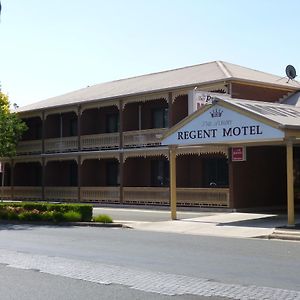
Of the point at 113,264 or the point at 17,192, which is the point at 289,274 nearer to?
the point at 113,264

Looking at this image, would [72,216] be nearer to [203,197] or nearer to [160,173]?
[203,197]

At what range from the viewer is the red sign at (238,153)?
25130mm

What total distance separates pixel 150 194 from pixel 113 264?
19.0m

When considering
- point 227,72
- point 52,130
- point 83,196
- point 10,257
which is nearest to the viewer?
point 10,257

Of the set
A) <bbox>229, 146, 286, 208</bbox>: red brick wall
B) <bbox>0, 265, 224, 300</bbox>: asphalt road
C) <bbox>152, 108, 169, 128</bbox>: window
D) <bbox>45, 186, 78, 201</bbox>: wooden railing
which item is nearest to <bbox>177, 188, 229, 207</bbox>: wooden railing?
<bbox>229, 146, 286, 208</bbox>: red brick wall

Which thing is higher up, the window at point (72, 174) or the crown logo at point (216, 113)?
the crown logo at point (216, 113)

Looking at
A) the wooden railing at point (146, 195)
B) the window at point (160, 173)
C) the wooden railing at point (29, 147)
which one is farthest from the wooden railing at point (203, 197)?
the wooden railing at point (29, 147)

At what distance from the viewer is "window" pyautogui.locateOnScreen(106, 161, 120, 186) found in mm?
35938

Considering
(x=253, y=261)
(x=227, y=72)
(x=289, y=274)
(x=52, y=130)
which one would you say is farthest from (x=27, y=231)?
(x=52, y=130)

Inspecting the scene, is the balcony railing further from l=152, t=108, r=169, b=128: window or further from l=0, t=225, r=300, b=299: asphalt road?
l=0, t=225, r=300, b=299: asphalt road

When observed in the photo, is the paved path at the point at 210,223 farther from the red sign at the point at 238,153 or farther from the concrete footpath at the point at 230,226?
the red sign at the point at 238,153

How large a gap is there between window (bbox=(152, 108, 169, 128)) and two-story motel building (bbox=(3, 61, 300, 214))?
6 cm

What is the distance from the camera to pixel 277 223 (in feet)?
66.0

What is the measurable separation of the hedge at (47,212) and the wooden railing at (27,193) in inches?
519
